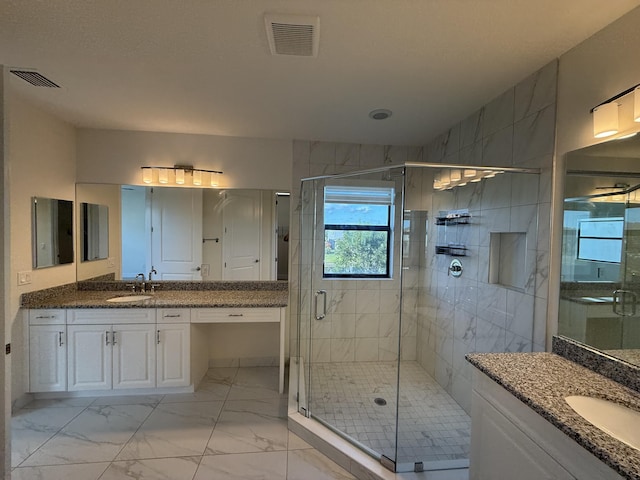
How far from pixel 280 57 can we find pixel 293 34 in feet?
0.76

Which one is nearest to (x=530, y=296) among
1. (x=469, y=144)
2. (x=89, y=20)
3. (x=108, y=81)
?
(x=469, y=144)

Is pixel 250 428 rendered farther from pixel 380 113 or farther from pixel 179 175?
pixel 380 113

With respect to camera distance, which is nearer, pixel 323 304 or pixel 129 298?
pixel 129 298

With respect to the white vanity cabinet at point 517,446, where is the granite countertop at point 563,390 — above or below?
above

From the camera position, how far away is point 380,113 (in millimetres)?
2496

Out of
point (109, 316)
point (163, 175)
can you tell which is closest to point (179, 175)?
point (163, 175)

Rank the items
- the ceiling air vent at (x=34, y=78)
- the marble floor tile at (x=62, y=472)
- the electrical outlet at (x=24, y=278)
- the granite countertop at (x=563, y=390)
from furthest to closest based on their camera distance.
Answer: the electrical outlet at (x=24, y=278) < the ceiling air vent at (x=34, y=78) < the marble floor tile at (x=62, y=472) < the granite countertop at (x=563, y=390)

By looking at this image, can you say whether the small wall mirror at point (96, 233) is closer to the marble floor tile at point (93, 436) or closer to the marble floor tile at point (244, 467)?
the marble floor tile at point (93, 436)

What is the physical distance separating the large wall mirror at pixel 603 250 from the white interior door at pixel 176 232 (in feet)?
10.1

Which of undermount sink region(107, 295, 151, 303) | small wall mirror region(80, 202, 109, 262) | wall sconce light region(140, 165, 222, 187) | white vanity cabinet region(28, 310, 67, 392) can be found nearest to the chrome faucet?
undermount sink region(107, 295, 151, 303)

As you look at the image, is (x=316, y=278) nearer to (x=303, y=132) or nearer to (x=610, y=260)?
(x=303, y=132)

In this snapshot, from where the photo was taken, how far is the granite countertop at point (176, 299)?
2.53 meters

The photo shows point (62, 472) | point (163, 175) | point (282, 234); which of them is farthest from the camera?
point (282, 234)

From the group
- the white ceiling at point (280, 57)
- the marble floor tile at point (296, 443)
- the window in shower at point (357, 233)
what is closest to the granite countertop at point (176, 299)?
the window in shower at point (357, 233)
